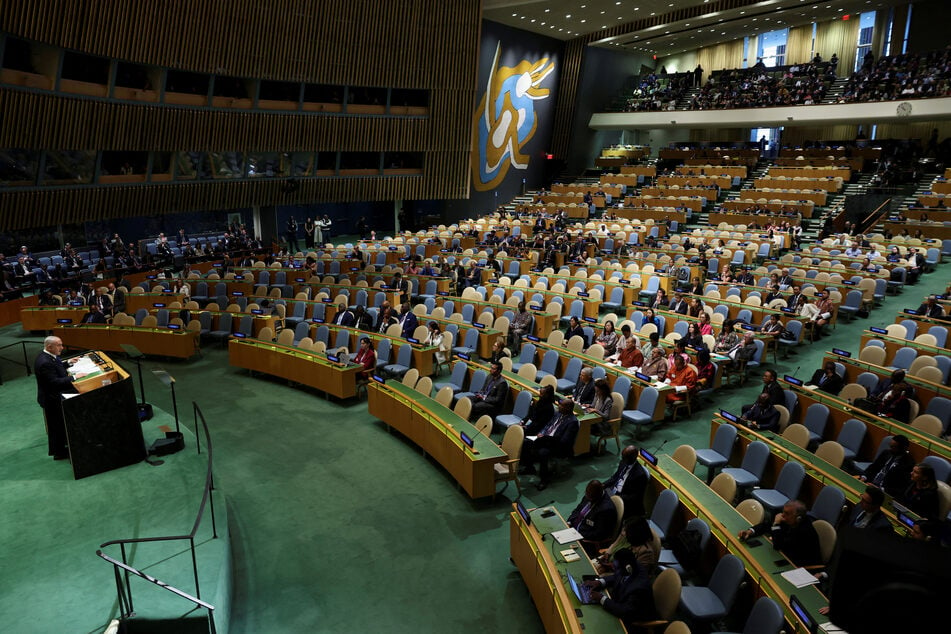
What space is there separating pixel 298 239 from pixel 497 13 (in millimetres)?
12190

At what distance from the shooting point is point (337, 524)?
6855 mm

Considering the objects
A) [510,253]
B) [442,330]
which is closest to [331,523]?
[442,330]

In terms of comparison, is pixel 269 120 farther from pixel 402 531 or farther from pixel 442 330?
pixel 402 531

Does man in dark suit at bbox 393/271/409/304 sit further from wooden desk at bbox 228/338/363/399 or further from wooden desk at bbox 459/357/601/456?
wooden desk at bbox 459/357/601/456

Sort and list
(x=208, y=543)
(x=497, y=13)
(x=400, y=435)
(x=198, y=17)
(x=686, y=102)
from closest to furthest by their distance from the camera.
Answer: (x=208, y=543), (x=400, y=435), (x=198, y=17), (x=497, y=13), (x=686, y=102)

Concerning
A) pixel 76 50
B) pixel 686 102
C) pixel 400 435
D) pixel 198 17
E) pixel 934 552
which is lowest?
pixel 400 435

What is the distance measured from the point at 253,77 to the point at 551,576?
1840 cm

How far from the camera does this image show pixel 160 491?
22.1 feet

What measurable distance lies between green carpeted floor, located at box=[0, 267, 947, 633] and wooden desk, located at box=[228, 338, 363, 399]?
322mm

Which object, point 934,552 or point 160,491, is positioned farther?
point 160,491

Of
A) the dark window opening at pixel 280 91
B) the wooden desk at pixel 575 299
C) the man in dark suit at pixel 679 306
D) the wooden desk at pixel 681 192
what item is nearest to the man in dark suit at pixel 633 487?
the man in dark suit at pixel 679 306

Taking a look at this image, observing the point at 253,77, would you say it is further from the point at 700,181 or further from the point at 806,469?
the point at 806,469

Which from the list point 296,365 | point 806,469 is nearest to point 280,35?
point 296,365

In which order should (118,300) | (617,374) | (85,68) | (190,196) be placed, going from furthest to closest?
(190,196)
(85,68)
(118,300)
(617,374)
